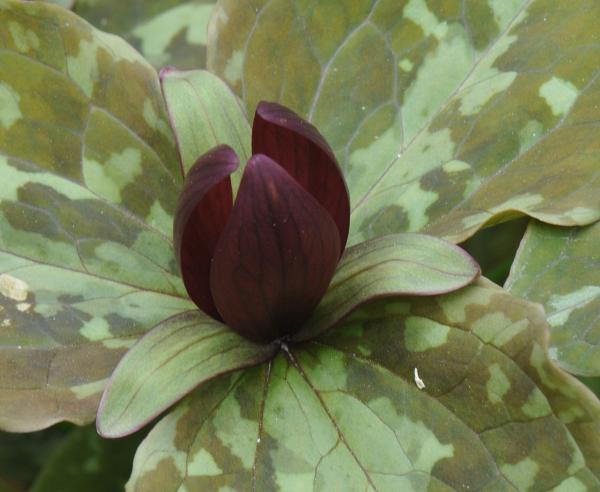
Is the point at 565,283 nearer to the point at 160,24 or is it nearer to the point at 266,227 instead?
the point at 266,227

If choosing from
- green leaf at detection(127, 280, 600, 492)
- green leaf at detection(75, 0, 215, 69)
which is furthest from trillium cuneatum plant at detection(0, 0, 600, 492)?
green leaf at detection(75, 0, 215, 69)

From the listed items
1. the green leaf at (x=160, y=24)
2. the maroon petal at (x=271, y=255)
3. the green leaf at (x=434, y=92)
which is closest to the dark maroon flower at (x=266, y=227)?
the maroon petal at (x=271, y=255)

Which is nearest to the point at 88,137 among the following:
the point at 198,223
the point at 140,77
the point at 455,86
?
the point at 140,77

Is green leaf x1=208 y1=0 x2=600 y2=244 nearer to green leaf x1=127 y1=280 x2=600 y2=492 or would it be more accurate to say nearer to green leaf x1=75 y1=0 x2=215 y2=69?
green leaf x1=127 y1=280 x2=600 y2=492

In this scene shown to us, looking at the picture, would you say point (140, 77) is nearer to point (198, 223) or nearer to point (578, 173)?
point (198, 223)

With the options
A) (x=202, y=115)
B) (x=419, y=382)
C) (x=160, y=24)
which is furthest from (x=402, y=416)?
(x=160, y=24)

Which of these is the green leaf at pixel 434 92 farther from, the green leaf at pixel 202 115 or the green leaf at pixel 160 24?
the green leaf at pixel 160 24
